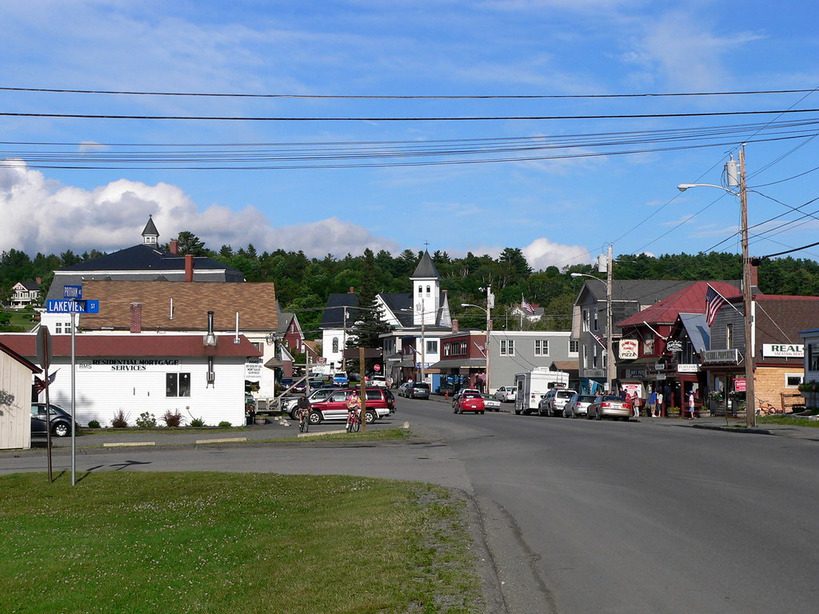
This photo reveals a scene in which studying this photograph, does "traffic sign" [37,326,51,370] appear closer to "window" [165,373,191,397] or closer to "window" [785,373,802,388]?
"window" [165,373,191,397]

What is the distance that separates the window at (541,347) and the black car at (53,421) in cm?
6396

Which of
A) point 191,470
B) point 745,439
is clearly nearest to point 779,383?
point 745,439

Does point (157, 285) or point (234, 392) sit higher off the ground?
point (157, 285)

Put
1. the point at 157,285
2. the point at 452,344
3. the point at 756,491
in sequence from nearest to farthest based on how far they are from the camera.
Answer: the point at 756,491, the point at 157,285, the point at 452,344

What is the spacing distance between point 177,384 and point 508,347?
5876 cm

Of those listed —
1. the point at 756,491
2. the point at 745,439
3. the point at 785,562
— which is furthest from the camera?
the point at 745,439

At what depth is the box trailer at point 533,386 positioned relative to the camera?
218ft

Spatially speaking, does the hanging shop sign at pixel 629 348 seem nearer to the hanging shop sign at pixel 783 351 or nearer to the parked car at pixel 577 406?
the parked car at pixel 577 406

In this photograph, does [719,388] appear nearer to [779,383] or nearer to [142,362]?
[779,383]

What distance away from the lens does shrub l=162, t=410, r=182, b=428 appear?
4528cm

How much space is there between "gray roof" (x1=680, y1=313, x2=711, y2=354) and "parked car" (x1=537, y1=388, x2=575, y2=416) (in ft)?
27.0

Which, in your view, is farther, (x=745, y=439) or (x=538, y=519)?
(x=745, y=439)

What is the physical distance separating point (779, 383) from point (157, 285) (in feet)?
136

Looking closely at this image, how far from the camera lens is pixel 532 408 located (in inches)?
2625
